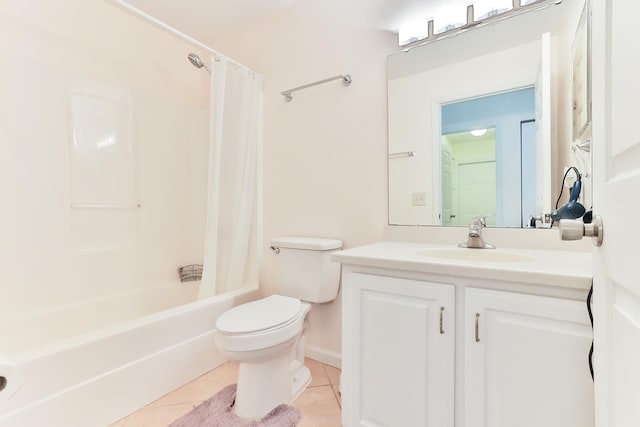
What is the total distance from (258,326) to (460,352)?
809 millimetres

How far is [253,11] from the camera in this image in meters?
2.15

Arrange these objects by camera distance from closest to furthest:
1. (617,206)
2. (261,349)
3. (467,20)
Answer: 1. (617,206)
2. (261,349)
3. (467,20)

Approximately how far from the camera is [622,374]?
50 centimetres

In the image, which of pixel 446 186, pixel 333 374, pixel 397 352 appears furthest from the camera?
pixel 333 374

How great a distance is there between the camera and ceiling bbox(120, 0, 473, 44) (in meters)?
1.61

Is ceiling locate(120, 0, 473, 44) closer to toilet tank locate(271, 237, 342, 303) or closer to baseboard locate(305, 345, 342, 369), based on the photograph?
toilet tank locate(271, 237, 342, 303)

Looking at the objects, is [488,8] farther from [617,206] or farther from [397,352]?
[397,352]

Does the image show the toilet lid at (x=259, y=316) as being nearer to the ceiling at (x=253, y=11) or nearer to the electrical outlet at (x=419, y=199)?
the electrical outlet at (x=419, y=199)

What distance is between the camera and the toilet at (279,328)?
1.35 m

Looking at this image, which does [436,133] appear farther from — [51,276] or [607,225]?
[51,276]

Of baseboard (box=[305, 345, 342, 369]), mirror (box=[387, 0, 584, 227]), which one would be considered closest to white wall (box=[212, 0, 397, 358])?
baseboard (box=[305, 345, 342, 369])

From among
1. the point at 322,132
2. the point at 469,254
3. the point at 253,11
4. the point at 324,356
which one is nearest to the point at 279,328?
the point at 324,356

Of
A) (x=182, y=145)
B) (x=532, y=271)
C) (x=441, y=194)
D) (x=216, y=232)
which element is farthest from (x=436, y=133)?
(x=182, y=145)

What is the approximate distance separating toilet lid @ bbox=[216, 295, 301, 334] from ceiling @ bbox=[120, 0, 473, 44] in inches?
62.3
